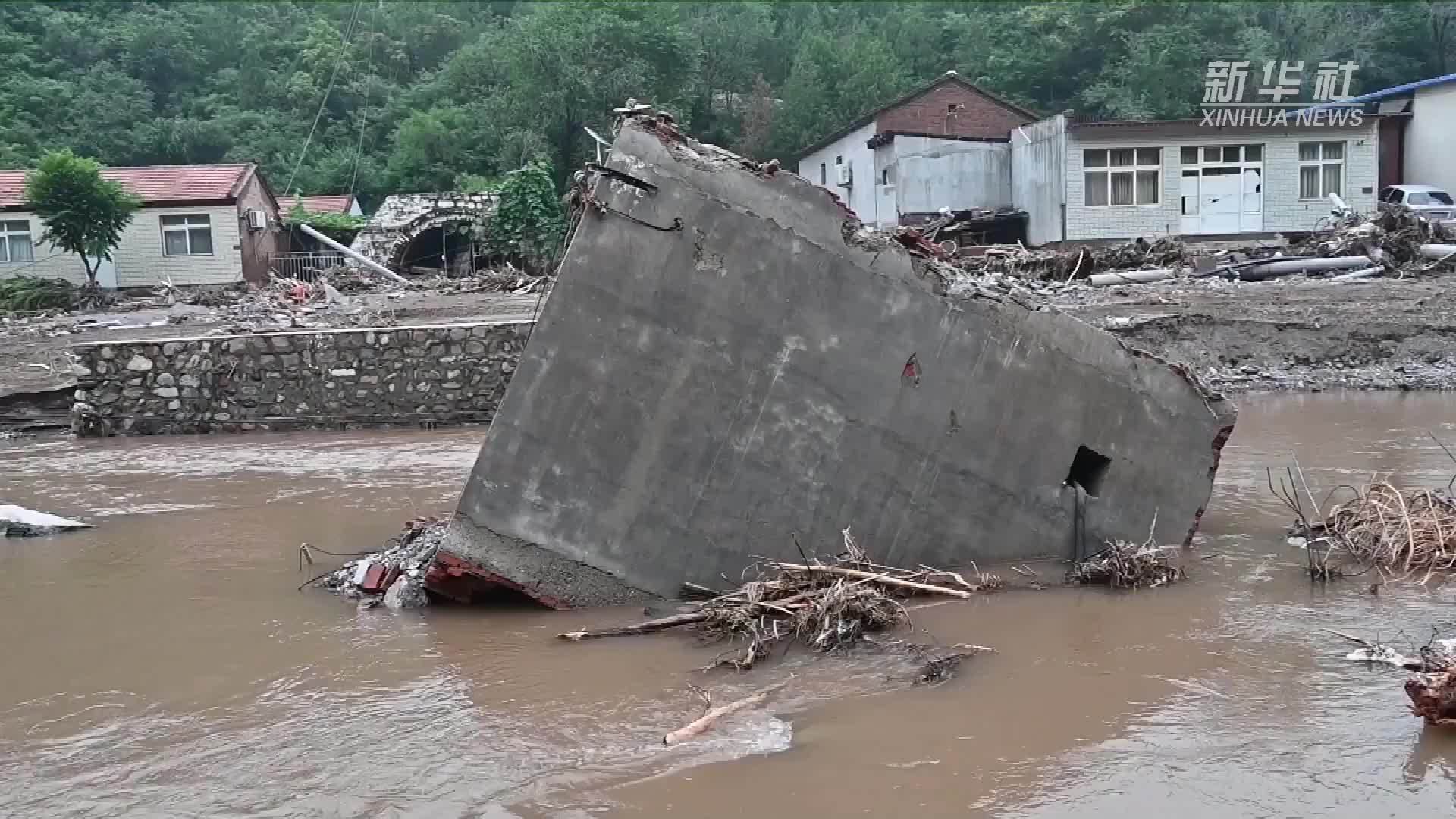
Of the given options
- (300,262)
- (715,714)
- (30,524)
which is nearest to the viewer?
(715,714)

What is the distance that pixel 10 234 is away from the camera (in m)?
28.1

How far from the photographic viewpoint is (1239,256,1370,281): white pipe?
20516mm

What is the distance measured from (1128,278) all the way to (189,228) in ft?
74.1

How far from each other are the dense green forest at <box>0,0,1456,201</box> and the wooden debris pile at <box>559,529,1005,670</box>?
34.3 meters

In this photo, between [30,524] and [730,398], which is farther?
[30,524]

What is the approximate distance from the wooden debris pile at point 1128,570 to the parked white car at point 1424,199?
2224 cm

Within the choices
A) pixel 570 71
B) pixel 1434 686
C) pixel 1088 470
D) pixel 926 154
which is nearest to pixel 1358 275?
pixel 926 154

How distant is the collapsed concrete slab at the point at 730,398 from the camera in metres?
6.43

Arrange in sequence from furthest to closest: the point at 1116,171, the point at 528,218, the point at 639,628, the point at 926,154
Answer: the point at 926,154
the point at 528,218
the point at 1116,171
the point at 639,628

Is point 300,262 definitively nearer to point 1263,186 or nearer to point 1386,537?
point 1263,186


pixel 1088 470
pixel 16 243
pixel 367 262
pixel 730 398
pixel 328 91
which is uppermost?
pixel 328 91

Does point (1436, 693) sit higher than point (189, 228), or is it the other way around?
point (189, 228)

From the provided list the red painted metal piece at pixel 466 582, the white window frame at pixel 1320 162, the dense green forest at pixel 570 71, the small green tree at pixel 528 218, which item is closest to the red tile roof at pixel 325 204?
the dense green forest at pixel 570 71

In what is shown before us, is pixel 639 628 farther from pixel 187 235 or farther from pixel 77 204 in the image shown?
pixel 187 235
